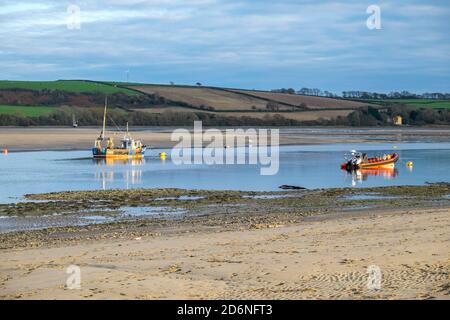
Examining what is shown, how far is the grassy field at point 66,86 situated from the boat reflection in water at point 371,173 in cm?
7996

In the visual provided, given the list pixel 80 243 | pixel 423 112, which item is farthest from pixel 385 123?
pixel 80 243

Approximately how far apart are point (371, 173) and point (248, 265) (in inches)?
1195

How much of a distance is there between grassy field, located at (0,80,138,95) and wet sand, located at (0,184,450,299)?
103m

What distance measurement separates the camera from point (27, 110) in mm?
105625

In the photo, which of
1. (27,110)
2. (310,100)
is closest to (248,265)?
(27,110)

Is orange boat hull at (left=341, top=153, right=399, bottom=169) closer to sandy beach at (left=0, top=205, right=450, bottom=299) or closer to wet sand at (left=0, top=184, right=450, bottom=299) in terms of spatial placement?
wet sand at (left=0, top=184, right=450, bottom=299)

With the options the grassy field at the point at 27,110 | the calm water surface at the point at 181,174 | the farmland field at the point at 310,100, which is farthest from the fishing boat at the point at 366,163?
the farmland field at the point at 310,100

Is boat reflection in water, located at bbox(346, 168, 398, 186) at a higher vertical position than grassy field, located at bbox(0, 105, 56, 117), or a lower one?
lower

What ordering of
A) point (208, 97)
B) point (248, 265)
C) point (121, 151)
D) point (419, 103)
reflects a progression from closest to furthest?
point (248, 265)
point (121, 151)
point (208, 97)
point (419, 103)

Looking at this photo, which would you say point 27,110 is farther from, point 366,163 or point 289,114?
point 366,163

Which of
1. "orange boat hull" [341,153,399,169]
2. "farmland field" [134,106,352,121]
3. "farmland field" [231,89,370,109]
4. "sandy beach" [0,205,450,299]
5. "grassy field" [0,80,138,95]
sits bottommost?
"sandy beach" [0,205,450,299]

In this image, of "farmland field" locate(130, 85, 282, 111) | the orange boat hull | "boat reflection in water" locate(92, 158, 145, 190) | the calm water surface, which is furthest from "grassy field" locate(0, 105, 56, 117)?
the orange boat hull

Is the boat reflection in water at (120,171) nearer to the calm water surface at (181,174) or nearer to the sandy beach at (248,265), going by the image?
the calm water surface at (181,174)

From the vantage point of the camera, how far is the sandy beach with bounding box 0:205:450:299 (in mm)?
9656
